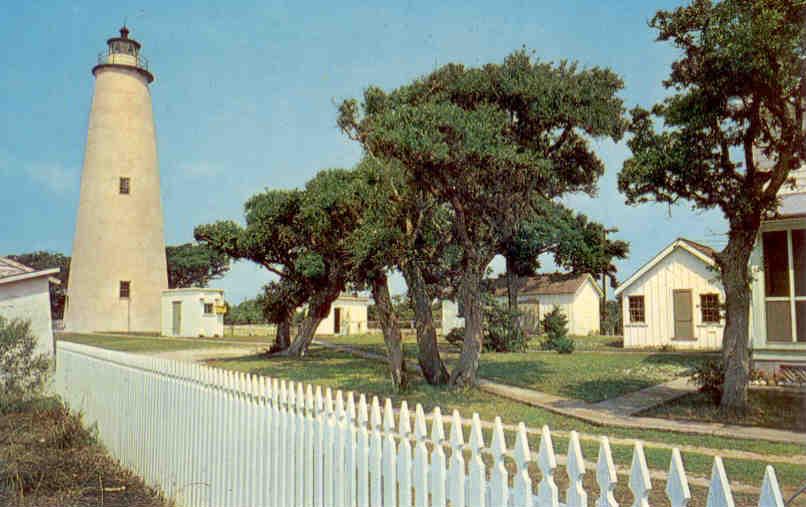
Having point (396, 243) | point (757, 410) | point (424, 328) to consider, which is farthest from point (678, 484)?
point (424, 328)

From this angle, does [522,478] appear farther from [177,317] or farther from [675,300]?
[177,317]

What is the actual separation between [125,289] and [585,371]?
32493 millimetres

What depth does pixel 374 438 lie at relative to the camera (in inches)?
146

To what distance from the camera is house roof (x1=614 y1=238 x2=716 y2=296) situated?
83.5 ft

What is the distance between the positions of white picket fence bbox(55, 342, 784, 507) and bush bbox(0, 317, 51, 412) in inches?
159

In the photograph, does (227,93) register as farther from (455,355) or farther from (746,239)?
(455,355)

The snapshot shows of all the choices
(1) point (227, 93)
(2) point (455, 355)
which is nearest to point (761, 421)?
(1) point (227, 93)

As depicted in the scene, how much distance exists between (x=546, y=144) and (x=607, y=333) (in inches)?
1179

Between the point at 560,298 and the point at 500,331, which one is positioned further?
the point at 560,298

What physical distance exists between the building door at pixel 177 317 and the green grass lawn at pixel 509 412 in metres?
19.2

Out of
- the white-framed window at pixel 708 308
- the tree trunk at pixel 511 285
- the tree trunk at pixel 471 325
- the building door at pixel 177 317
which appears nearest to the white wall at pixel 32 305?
the tree trunk at pixel 471 325

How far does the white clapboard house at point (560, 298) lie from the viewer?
126 ft

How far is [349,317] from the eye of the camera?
4706 centimetres

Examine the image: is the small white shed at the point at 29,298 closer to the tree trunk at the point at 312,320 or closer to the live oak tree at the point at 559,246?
the tree trunk at the point at 312,320
